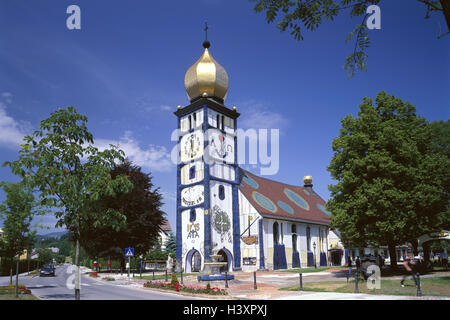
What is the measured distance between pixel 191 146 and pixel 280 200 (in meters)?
14.7

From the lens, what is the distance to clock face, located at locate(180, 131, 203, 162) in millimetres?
39250

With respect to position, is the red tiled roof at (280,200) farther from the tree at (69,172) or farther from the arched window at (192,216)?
the tree at (69,172)

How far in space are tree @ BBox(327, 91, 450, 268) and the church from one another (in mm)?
14817

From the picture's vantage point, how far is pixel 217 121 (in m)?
41.3

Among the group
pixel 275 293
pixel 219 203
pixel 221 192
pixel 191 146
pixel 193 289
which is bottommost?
pixel 275 293

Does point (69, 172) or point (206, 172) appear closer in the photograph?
point (69, 172)

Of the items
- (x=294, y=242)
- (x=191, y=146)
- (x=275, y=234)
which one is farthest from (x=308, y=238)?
(x=191, y=146)

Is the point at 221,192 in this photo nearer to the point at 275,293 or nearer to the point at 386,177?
the point at 386,177

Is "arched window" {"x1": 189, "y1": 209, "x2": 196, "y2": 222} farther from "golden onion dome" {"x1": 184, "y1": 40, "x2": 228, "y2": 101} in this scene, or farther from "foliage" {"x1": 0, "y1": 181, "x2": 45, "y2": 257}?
"foliage" {"x1": 0, "y1": 181, "x2": 45, "y2": 257}

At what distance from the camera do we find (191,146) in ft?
132

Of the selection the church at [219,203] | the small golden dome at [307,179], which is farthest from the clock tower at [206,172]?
the small golden dome at [307,179]

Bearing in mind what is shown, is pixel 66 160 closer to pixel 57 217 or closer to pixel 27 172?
pixel 27 172

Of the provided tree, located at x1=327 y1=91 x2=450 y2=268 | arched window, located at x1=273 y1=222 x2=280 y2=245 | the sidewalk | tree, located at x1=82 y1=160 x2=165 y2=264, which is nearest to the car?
tree, located at x1=82 y1=160 x2=165 y2=264

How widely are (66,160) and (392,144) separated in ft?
64.5
